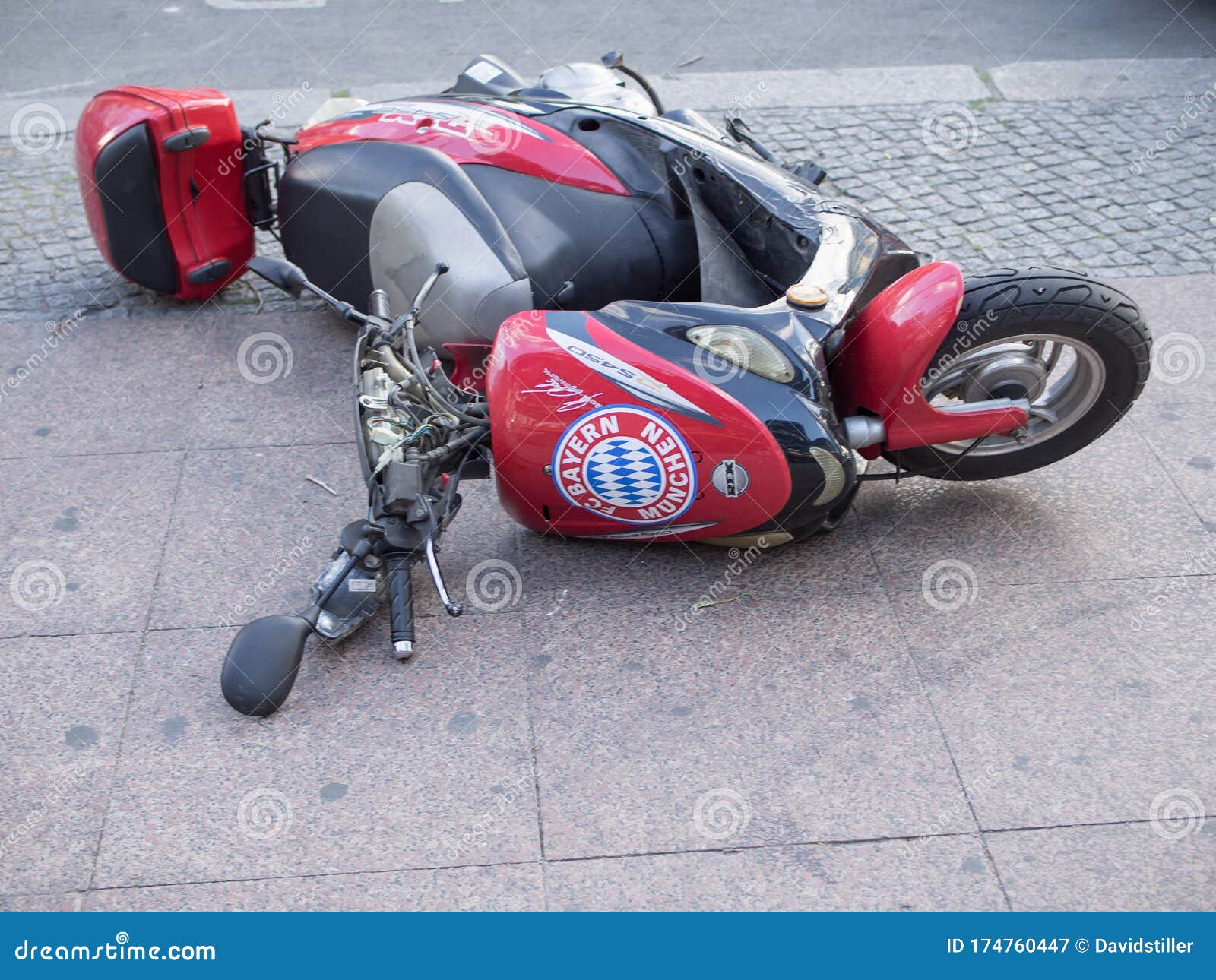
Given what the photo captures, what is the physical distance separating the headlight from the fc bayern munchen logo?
0.23 metres

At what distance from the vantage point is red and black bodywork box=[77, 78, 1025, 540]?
3.67 meters

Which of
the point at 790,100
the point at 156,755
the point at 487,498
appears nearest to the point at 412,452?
the point at 487,498

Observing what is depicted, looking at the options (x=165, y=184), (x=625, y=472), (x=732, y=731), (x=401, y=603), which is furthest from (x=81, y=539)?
(x=732, y=731)

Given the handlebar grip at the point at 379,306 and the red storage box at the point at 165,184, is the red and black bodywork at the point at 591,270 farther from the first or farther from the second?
the handlebar grip at the point at 379,306

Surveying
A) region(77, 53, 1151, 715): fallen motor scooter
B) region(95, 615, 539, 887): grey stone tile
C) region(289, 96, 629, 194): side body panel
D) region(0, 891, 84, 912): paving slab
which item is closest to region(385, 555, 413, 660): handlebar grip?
region(77, 53, 1151, 715): fallen motor scooter

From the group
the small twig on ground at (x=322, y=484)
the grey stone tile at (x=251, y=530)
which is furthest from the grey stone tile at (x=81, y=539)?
the small twig on ground at (x=322, y=484)

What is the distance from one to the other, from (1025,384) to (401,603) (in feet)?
7.34

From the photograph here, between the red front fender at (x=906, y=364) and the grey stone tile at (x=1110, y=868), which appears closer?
the grey stone tile at (x=1110, y=868)

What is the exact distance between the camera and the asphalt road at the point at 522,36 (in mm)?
7789

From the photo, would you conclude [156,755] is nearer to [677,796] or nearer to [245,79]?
[677,796]

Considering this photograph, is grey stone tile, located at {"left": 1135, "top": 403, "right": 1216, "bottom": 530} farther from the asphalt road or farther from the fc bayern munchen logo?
the asphalt road

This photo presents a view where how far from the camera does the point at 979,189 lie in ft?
21.3

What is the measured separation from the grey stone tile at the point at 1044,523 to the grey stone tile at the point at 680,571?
16 cm

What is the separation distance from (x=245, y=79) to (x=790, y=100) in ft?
11.2
